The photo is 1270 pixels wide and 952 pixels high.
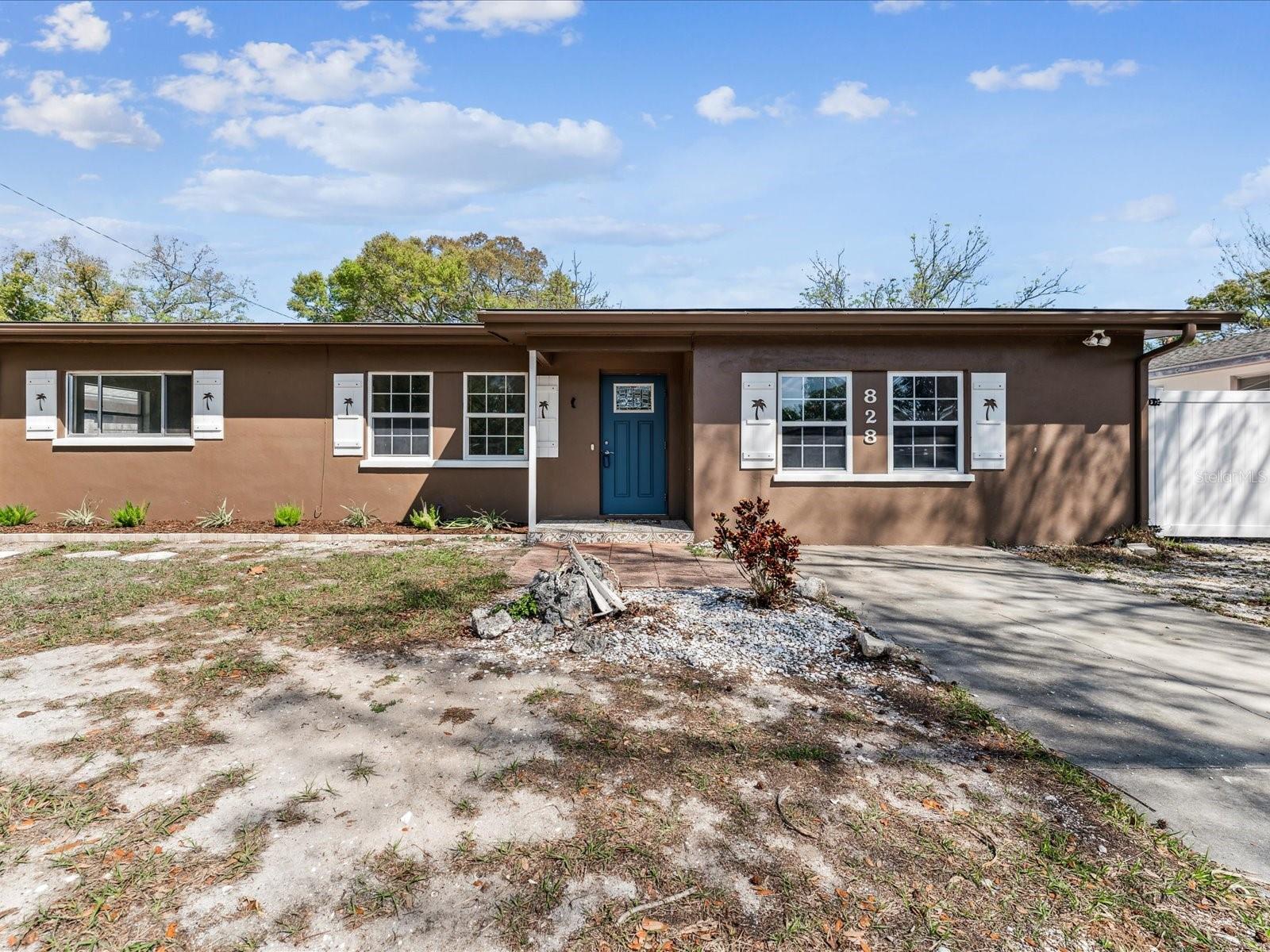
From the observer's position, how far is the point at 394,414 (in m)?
8.60

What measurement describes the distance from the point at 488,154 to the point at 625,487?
18738 mm

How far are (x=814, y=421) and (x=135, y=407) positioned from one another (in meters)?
10.1

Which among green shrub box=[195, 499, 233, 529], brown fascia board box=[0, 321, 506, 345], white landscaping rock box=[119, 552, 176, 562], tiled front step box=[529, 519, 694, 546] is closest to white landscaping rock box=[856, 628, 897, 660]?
tiled front step box=[529, 519, 694, 546]

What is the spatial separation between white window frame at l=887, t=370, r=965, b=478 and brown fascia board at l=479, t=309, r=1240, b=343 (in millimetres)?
589

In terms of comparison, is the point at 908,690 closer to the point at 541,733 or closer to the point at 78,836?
the point at 541,733

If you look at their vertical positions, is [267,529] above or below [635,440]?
below

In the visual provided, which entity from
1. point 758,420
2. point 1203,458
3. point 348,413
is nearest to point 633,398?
point 758,420

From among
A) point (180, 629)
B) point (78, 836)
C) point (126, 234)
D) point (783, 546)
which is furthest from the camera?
point (126, 234)

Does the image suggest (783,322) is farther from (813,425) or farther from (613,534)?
(613,534)

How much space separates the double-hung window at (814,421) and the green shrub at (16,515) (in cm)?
1086

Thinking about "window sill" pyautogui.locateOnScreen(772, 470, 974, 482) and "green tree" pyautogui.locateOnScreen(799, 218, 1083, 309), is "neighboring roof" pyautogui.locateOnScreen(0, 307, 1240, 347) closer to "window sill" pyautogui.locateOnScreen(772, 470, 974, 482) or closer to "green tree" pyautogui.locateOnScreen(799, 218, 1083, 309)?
"window sill" pyautogui.locateOnScreen(772, 470, 974, 482)

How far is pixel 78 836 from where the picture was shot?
1910 millimetres

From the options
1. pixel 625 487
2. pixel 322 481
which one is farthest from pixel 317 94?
pixel 625 487

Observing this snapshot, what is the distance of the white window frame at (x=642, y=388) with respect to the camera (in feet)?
28.8
